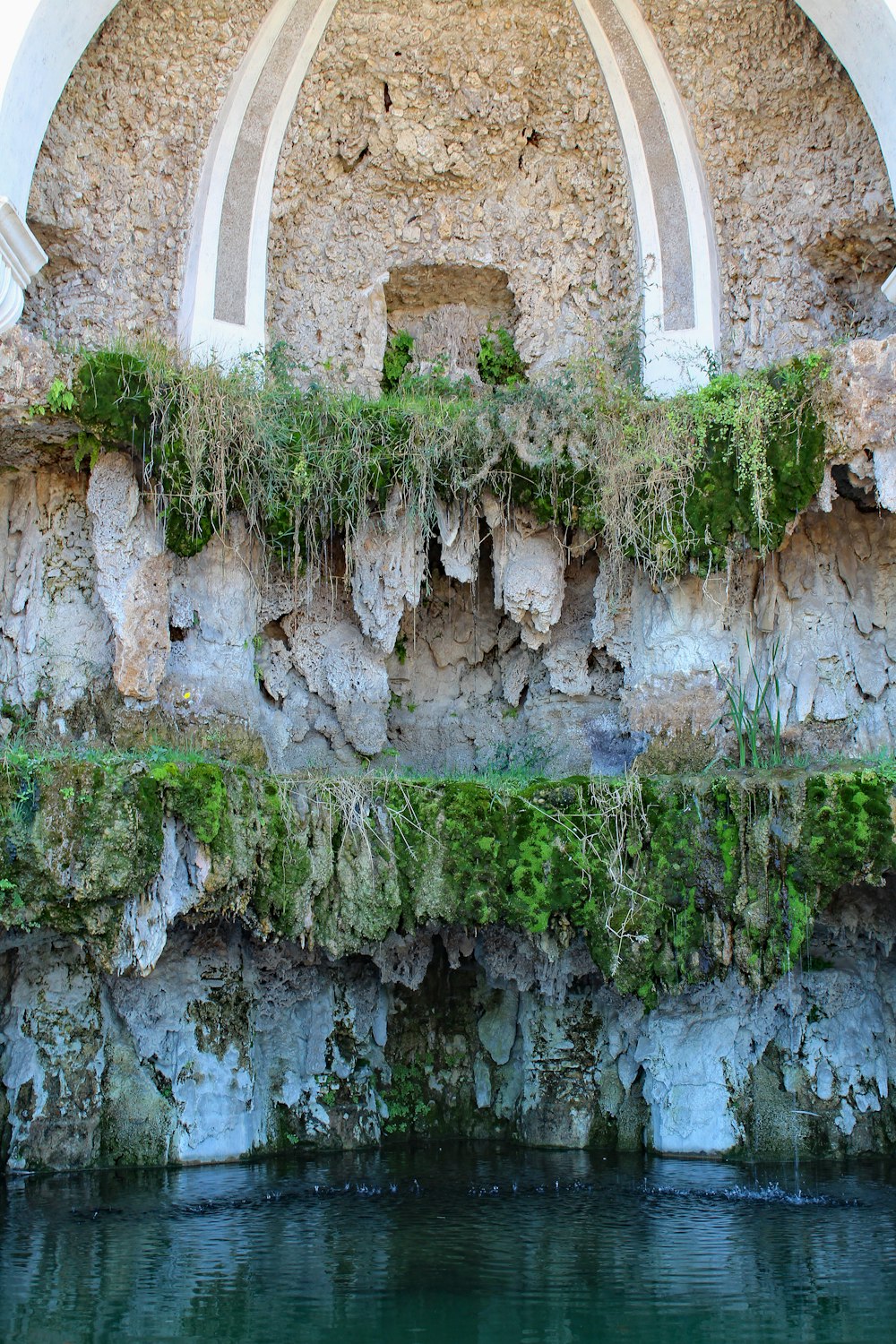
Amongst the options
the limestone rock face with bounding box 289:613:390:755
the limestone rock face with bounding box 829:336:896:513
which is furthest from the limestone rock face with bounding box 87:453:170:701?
the limestone rock face with bounding box 829:336:896:513

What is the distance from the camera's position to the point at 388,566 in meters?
11.2

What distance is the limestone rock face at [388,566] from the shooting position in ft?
36.3

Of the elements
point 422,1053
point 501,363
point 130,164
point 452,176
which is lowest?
point 422,1053

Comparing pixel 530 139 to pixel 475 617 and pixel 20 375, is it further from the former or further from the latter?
pixel 20 375

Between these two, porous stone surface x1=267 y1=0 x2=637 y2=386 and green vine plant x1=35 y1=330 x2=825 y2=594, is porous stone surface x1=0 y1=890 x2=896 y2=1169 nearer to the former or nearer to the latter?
green vine plant x1=35 y1=330 x2=825 y2=594

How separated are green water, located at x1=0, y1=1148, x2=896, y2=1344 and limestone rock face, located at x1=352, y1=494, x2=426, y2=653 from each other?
182 inches

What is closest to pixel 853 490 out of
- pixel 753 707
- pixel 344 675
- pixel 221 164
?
pixel 753 707

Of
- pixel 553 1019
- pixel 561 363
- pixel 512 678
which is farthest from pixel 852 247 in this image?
pixel 553 1019

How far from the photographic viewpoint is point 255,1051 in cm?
1039

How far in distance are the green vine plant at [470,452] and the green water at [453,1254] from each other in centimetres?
495

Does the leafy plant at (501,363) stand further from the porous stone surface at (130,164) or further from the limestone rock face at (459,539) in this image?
the porous stone surface at (130,164)

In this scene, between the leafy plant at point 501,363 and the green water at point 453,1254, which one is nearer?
the green water at point 453,1254

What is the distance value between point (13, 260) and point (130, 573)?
2.68m

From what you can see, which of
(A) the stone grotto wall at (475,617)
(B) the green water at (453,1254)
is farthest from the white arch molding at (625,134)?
(B) the green water at (453,1254)
